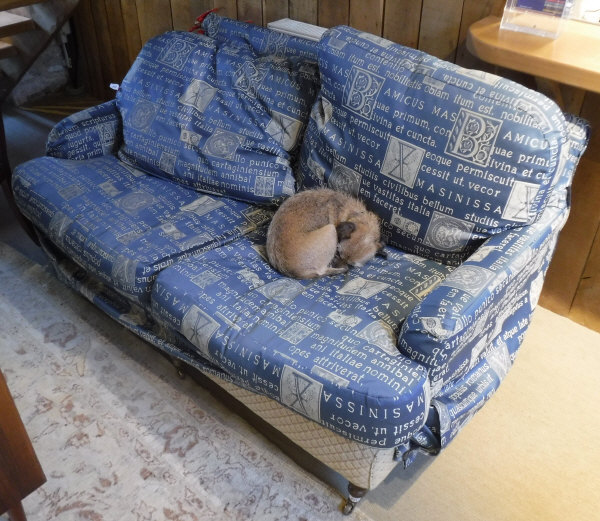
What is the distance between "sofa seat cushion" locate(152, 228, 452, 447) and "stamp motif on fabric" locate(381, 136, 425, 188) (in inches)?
9.4

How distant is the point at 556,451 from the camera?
164 cm

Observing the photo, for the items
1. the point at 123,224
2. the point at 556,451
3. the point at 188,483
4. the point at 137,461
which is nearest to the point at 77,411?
the point at 137,461

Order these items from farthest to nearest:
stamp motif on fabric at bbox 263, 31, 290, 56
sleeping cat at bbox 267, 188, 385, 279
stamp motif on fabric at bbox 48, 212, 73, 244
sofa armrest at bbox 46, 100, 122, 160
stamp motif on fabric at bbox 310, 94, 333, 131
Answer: sofa armrest at bbox 46, 100, 122, 160
stamp motif on fabric at bbox 263, 31, 290, 56
stamp motif on fabric at bbox 48, 212, 73, 244
stamp motif on fabric at bbox 310, 94, 333, 131
sleeping cat at bbox 267, 188, 385, 279

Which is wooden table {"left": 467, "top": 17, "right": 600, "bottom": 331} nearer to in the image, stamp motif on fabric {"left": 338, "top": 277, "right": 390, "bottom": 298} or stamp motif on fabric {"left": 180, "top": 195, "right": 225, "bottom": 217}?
stamp motif on fabric {"left": 338, "top": 277, "right": 390, "bottom": 298}

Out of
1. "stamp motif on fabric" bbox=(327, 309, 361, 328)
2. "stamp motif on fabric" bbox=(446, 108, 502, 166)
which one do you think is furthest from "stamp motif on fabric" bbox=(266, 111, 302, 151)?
"stamp motif on fabric" bbox=(327, 309, 361, 328)

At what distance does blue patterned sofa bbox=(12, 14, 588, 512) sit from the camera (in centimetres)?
131

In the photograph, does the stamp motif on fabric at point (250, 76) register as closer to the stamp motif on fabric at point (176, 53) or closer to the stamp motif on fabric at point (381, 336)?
the stamp motif on fabric at point (176, 53)

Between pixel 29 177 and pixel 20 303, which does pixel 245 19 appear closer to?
pixel 29 177

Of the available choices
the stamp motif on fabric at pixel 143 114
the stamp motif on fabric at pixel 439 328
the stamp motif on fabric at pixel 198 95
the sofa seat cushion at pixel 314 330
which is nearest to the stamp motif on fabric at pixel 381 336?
the sofa seat cushion at pixel 314 330

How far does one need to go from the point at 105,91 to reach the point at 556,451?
3.04 m

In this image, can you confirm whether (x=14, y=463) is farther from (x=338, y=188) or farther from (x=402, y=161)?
(x=402, y=161)

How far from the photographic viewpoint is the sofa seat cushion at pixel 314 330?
1.24m

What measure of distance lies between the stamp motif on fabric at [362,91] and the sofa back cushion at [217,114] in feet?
0.77

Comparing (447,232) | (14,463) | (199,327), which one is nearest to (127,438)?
(14,463)
